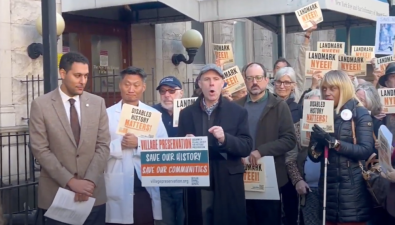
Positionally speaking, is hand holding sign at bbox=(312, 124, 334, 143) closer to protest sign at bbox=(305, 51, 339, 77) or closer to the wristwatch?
the wristwatch

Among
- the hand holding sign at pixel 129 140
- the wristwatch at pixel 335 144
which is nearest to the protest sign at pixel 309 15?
the wristwatch at pixel 335 144

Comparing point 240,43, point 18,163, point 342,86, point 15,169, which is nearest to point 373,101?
point 342,86

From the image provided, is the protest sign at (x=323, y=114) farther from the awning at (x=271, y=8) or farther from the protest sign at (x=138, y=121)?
the awning at (x=271, y=8)

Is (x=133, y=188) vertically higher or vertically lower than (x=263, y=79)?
lower

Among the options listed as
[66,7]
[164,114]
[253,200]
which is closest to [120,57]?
[66,7]

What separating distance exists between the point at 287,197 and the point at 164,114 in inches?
59.2

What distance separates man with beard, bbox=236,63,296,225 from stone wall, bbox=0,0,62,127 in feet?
13.8

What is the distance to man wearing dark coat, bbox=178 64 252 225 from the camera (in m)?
4.60

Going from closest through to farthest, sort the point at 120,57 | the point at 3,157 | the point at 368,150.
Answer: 1. the point at 368,150
2. the point at 3,157
3. the point at 120,57

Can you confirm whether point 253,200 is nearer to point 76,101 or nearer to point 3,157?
point 76,101

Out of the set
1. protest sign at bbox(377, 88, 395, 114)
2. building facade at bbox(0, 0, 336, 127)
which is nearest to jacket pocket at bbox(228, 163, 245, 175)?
protest sign at bbox(377, 88, 395, 114)

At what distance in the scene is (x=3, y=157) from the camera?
8086 millimetres

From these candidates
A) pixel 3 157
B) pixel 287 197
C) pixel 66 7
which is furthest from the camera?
pixel 66 7

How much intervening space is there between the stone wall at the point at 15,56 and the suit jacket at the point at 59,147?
13.6 ft
